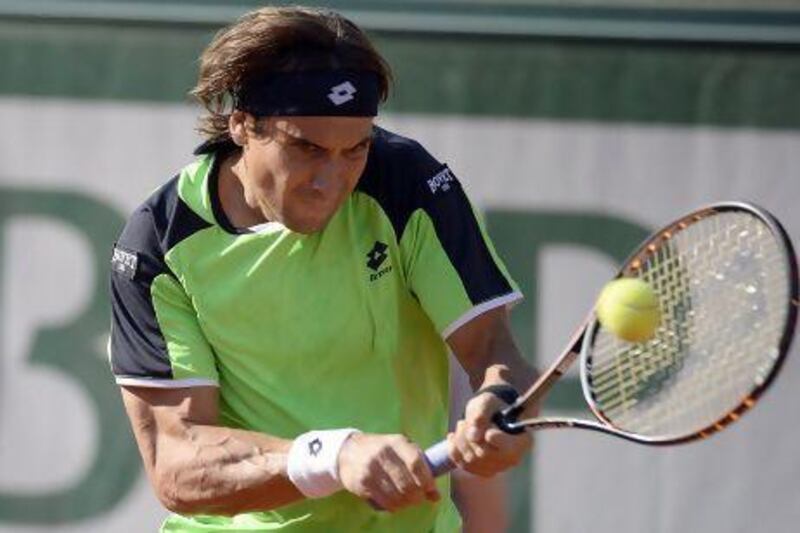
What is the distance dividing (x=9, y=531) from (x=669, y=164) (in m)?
1.91

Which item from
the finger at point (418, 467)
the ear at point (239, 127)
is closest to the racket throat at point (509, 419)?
the finger at point (418, 467)

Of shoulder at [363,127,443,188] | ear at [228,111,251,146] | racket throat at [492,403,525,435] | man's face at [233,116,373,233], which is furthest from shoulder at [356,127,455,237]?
racket throat at [492,403,525,435]

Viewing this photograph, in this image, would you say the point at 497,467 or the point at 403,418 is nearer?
the point at 497,467

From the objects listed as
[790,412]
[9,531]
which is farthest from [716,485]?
[9,531]

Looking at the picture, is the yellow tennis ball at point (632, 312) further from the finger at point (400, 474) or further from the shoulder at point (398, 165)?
the shoulder at point (398, 165)

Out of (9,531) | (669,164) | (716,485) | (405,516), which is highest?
(669,164)

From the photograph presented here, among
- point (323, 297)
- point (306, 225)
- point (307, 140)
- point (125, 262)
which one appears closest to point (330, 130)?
point (307, 140)

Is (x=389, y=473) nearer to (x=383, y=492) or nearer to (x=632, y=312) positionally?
(x=383, y=492)

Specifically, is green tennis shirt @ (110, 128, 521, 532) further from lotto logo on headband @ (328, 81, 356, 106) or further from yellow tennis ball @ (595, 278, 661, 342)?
yellow tennis ball @ (595, 278, 661, 342)

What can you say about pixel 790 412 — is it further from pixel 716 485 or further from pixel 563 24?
pixel 563 24

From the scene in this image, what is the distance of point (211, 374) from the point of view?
3.99 meters

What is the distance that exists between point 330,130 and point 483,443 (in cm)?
63

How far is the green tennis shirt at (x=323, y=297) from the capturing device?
12.9 ft

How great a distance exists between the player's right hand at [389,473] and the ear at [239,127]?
0.65 m
